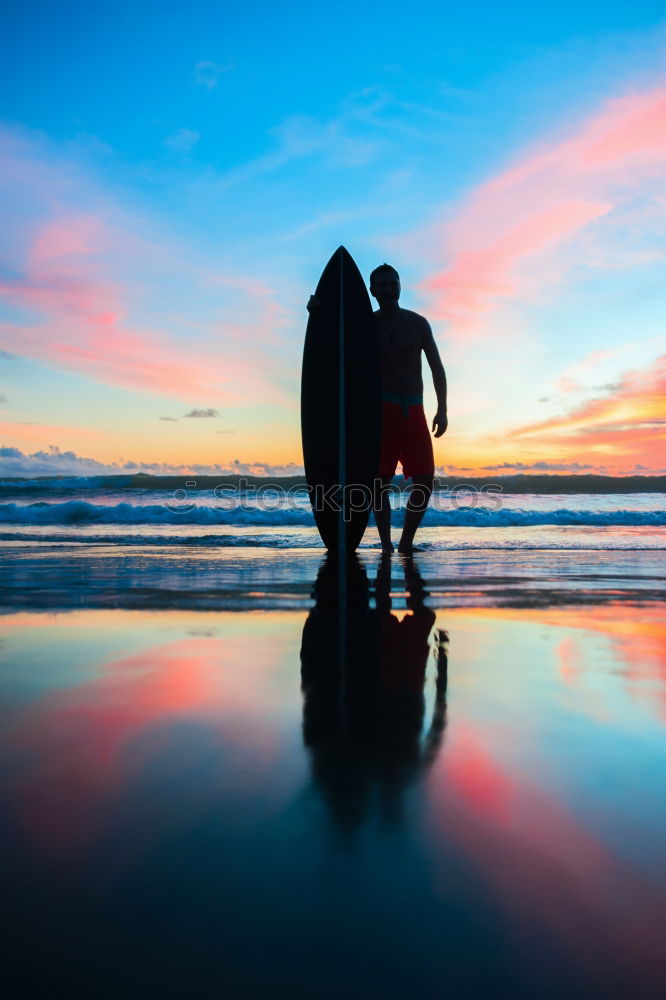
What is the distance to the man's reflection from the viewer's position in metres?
0.91

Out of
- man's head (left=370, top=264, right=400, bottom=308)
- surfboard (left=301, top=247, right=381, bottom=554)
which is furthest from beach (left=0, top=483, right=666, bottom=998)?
man's head (left=370, top=264, right=400, bottom=308)

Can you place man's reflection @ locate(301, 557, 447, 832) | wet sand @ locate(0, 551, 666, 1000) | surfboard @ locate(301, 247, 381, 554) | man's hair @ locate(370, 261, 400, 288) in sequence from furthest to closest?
1. man's hair @ locate(370, 261, 400, 288)
2. surfboard @ locate(301, 247, 381, 554)
3. man's reflection @ locate(301, 557, 447, 832)
4. wet sand @ locate(0, 551, 666, 1000)

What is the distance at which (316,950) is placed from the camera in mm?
573

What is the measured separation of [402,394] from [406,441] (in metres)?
0.35

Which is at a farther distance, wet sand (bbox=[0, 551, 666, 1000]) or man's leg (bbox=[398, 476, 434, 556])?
man's leg (bbox=[398, 476, 434, 556])

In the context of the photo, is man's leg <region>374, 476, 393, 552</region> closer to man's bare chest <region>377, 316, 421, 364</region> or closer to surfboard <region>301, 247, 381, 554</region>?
surfboard <region>301, 247, 381, 554</region>

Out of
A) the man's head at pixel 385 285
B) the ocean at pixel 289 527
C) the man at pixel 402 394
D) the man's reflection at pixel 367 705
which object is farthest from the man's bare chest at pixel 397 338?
the man's reflection at pixel 367 705

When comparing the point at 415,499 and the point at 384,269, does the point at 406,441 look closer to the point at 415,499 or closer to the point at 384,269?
the point at 415,499

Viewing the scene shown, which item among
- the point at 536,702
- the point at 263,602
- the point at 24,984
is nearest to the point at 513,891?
the point at 24,984

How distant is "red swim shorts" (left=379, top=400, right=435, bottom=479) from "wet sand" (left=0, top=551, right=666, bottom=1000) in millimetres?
2984

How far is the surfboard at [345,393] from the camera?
3.96m

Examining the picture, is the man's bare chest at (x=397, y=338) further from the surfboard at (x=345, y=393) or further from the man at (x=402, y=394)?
the surfboard at (x=345, y=393)

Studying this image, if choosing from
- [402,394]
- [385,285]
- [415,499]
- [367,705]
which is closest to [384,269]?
[385,285]

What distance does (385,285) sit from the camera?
15.6 feet
